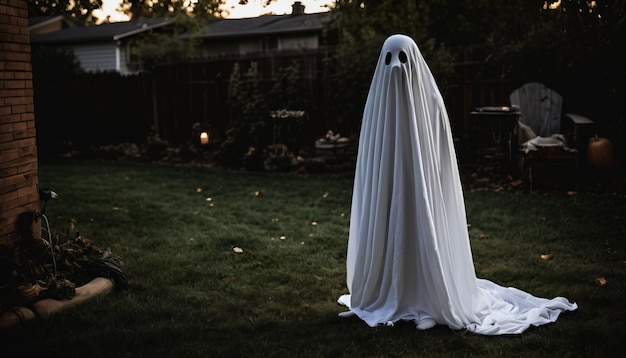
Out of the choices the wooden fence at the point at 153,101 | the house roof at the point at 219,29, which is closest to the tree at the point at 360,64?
the wooden fence at the point at 153,101

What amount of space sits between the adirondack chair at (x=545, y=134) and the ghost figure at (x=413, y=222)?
462 cm

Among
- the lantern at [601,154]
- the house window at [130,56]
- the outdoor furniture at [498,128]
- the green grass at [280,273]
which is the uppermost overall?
the house window at [130,56]

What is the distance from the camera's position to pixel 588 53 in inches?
375

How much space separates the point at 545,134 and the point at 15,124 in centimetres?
833

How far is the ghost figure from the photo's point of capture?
3.96m

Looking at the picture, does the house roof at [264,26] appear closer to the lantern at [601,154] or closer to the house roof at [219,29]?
the house roof at [219,29]

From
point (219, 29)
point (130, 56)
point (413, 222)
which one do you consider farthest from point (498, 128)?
point (130, 56)

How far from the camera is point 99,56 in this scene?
26.8 m

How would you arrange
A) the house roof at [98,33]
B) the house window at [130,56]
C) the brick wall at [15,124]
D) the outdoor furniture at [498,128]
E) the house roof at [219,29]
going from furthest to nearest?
the house window at [130,56]
the house roof at [98,33]
the house roof at [219,29]
the outdoor furniture at [498,128]
the brick wall at [15,124]

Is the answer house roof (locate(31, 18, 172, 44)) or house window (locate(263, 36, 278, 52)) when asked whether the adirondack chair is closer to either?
house window (locate(263, 36, 278, 52))

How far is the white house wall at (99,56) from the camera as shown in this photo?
26.4 m

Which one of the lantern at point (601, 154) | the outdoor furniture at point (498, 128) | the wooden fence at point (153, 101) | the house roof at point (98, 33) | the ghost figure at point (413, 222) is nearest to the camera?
the ghost figure at point (413, 222)

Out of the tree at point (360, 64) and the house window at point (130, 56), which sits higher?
the house window at point (130, 56)

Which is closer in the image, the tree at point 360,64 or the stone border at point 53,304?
the stone border at point 53,304
